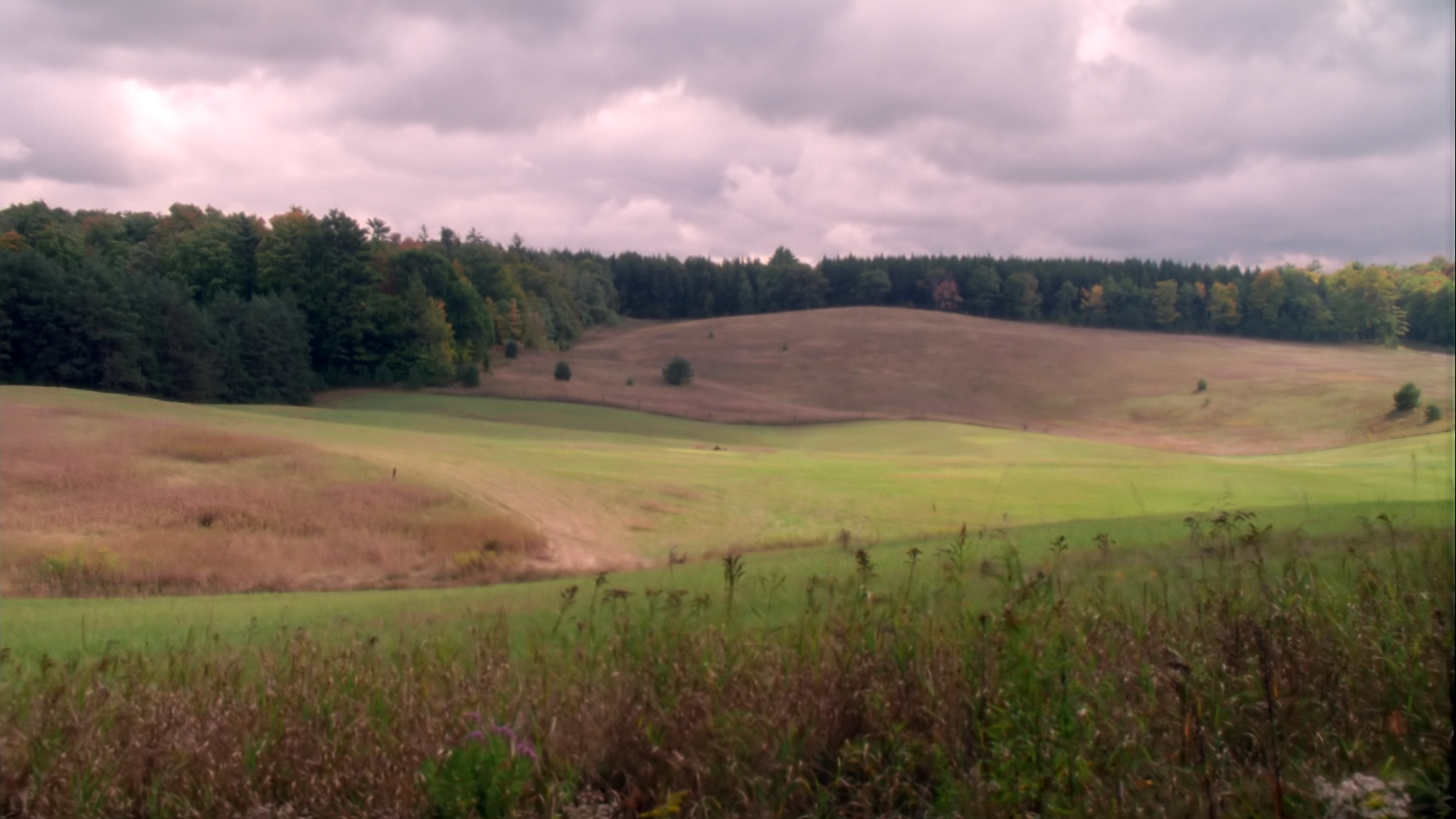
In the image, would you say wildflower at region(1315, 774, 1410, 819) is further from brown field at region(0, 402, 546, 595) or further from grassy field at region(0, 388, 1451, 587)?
brown field at region(0, 402, 546, 595)

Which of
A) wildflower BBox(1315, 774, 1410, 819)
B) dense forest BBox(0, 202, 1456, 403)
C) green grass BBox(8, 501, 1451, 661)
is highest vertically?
dense forest BBox(0, 202, 1456, 403)

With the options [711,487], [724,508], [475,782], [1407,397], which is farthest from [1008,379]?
[475,782]

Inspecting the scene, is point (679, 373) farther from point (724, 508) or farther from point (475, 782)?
point (475, 782)

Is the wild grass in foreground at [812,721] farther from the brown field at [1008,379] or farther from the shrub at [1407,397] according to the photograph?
the shrub at [1407,397]

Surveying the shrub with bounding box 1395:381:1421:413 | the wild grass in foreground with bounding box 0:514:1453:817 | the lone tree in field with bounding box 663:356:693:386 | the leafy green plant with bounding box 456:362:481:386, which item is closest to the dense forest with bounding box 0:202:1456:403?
the leafy green plant with bounding box 456:362:481:386

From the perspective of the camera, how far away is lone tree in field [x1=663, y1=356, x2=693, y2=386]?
74000 millimetres

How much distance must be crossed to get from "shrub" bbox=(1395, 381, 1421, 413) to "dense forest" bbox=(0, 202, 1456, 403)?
2.44 meters

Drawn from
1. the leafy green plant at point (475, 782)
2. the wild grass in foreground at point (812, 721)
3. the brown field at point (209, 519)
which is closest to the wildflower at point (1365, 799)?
the wild grass in foreground at point (812, 721)

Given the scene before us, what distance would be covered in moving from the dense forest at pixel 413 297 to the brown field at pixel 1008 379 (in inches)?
108

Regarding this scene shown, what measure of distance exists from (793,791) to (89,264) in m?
19.7

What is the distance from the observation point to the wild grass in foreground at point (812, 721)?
14.2 ft

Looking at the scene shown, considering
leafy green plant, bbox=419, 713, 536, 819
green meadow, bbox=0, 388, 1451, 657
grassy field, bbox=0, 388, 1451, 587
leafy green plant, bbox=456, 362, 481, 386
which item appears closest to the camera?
leafy green plant, bbox=419, 713, 536, 819

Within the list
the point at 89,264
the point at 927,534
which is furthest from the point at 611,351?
the point at 927,534

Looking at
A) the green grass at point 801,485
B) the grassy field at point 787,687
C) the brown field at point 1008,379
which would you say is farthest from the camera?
the brown field at point 1008,379
